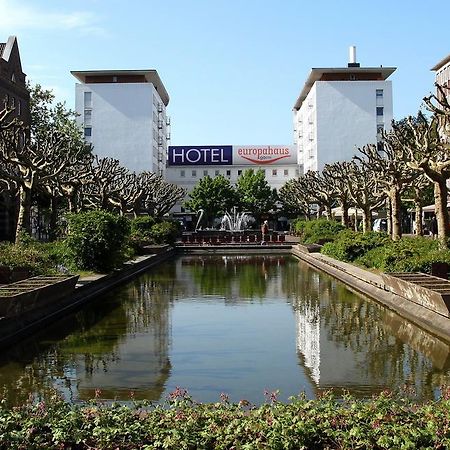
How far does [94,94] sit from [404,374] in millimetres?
83023

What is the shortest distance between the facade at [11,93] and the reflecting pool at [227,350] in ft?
104

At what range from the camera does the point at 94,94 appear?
89.6 m

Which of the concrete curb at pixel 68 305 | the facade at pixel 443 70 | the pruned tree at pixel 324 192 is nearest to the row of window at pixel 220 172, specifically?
the facade at pixel 443 70

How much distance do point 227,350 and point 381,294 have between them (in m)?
7.62

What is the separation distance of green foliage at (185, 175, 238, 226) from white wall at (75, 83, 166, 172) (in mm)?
7232

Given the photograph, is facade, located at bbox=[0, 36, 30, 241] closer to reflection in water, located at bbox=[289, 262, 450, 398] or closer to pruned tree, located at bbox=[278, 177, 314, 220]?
pruned tree, located at bbox=[278, 177, 314, 220]

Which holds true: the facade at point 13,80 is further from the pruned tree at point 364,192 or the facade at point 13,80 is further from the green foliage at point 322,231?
the pruned tree at point 364,192

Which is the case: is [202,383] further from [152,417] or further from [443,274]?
[443,274]

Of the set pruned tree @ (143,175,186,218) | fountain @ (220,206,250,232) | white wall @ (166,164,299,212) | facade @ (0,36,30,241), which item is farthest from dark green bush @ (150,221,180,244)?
white wall @ (166,164,299,212)

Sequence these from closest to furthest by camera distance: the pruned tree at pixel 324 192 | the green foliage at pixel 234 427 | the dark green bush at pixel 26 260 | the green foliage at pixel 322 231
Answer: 1. the green foliage at pixel 234 427
2. the dark green bush at pixel 26 260
3. the green foliage at pixel 322 231
4. the pruned tree at pixel 324 192

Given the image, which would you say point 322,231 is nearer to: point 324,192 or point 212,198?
point 324,192

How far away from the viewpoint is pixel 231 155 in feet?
344

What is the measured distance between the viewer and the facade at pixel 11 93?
52000 mm

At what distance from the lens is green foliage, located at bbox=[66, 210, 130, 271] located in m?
25.7
